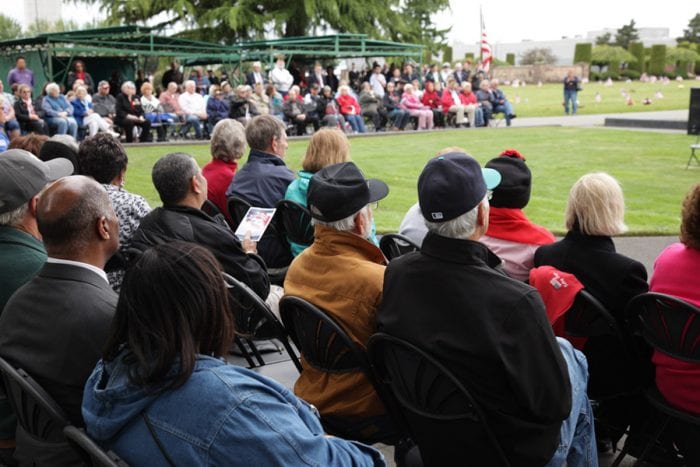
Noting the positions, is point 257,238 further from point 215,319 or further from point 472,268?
point 215,319

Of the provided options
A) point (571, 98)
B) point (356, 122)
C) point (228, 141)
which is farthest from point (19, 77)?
point (571, 98)

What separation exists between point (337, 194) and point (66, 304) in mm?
1215

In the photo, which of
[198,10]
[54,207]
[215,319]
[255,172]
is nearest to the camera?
[215,319]

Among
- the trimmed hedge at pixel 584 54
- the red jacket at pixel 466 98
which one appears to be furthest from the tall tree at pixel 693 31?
the red jacket at pixel 466 98

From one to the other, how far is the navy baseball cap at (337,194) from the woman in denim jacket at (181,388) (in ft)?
3.97

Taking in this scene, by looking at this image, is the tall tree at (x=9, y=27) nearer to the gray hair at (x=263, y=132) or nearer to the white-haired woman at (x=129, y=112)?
the white-haired woman at (x=129, y=112)

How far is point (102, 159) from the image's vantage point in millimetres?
5082

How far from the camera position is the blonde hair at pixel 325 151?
5.42m

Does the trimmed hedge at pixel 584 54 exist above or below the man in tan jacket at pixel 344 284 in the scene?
above

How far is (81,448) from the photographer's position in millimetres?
2199

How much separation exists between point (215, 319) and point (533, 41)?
13712 centimetres

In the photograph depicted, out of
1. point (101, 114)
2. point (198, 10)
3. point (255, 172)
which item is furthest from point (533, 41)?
point (255, 172)

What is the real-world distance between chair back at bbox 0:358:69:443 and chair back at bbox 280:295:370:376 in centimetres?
101

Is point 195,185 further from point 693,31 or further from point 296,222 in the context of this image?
point 693,31
